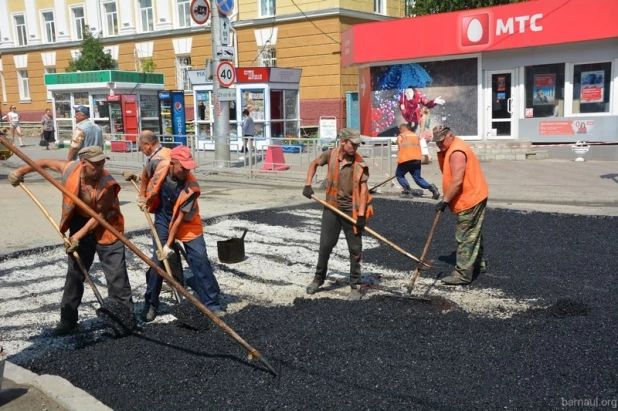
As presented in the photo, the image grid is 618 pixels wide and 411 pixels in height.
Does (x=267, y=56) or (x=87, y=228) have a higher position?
(x=267, y=56)

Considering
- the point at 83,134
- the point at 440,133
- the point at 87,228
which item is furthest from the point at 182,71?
the point at 87,228

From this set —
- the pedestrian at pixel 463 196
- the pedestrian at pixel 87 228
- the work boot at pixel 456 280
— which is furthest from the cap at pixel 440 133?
the pedestrian at pixel 87 228

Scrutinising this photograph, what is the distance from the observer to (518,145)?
61.3 feet

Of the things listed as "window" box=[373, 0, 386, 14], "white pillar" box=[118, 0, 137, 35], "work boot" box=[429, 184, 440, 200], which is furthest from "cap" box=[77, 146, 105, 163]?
"white pillar" box=[118, 0, 137, 35]

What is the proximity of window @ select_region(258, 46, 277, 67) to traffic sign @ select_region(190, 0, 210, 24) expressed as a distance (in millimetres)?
11634

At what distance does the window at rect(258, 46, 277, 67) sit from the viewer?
2836cm

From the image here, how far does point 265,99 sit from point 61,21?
20589mm

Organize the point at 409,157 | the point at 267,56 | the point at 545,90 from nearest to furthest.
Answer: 1. the point at 409,157
2. the point at 545,90
3. the point at 267,56

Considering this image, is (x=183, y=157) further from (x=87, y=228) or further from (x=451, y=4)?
(x=451, y=4)

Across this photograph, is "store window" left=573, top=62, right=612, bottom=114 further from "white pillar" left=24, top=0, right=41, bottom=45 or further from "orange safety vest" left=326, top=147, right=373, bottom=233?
"white pillar" left=24, top=0, right=41, bottom=45

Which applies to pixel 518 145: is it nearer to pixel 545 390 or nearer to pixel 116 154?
pixel 116 154

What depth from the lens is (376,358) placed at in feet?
15.4

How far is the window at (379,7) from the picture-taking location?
95.1 feet

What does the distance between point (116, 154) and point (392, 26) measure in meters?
9.58
